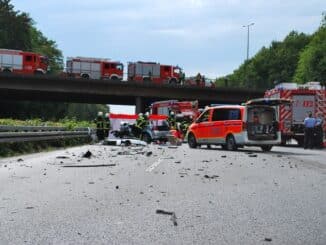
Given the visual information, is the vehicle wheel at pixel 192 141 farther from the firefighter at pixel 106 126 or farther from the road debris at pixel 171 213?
the road debris at pixel 171 213

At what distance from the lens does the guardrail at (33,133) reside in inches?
727

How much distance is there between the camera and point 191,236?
669 centimetres

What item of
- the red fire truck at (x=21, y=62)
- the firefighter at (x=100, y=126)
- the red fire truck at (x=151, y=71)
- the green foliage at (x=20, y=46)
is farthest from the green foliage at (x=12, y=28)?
the firefighter at (x=100, y=126)

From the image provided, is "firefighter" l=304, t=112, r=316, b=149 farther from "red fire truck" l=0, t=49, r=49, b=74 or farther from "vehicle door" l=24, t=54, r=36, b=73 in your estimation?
"vehicle door" l=24, t=54, r=36, b=73

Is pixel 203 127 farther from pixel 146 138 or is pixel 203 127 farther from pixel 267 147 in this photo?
pixel 146 138

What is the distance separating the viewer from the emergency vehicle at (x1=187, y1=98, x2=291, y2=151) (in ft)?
77.2

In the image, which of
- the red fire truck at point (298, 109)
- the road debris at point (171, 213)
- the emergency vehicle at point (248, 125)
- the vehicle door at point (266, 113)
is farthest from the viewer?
the red fire truck at point (298, 109)

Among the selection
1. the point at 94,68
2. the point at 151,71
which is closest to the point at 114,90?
the point at 94,68

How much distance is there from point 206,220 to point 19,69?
61033 millimetres

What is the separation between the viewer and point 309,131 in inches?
1091

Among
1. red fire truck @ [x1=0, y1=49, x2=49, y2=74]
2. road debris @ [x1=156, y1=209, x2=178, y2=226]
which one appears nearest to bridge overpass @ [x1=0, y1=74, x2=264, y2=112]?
red fire truck @ [x1=0, y1=49, x2=49, y2=74]

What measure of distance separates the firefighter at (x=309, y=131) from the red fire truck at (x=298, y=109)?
218 centimetres

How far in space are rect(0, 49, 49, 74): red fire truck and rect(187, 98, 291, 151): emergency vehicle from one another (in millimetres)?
44137

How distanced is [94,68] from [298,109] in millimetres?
41302
